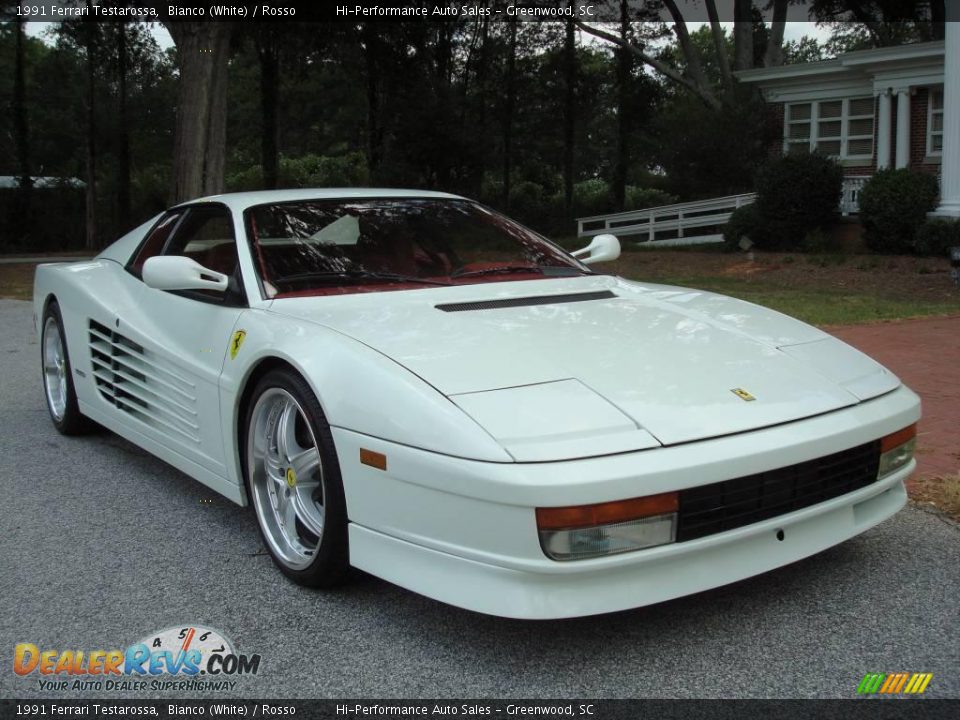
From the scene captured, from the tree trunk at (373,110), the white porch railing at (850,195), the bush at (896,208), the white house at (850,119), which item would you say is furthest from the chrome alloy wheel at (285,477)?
the tree trunk at (373,110)

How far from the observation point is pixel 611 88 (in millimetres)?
30266

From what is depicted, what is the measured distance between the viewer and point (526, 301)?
3578mm

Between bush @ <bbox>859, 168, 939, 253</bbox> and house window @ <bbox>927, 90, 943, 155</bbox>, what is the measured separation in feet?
15.5

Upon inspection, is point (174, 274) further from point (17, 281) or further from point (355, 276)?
point (17, 281)

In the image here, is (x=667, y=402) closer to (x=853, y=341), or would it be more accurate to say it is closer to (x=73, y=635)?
(x=73, y=635)

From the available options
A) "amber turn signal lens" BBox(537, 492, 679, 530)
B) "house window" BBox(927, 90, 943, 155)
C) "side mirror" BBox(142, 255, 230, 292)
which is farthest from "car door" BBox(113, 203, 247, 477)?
"house window" BBox(927, 90, 943, 155)

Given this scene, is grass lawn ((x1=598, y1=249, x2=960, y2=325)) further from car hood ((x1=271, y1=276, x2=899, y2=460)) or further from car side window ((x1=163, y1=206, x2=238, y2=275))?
car side window ((x1=163, y1=206, x2=238, y2=275))

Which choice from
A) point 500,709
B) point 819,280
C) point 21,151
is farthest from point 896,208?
point 21,151

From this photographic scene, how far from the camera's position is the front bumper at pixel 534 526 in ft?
7.90

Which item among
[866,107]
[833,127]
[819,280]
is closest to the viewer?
[819,280]

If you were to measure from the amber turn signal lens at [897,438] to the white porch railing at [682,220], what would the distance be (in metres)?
17.7

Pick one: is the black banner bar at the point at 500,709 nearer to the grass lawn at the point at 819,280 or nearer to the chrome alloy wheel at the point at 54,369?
the chrome alloy wheel at the point at 54,369

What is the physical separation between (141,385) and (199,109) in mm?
11800

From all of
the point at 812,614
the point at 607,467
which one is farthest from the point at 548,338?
the point at 812,614
